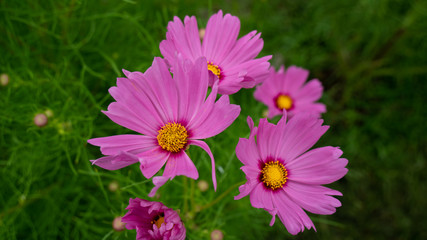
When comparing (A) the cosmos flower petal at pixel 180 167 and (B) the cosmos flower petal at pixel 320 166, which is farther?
(B) the cosmos flower petal at pixel 320 166

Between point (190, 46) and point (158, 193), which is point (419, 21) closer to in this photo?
point (190, 46)

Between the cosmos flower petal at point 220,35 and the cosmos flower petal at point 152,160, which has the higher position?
the cosmos flower petal at point 220,35

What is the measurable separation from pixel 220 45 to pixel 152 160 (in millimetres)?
428

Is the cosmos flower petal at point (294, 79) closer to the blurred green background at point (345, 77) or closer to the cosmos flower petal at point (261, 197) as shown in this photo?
the blurred green background at point (345, 77)

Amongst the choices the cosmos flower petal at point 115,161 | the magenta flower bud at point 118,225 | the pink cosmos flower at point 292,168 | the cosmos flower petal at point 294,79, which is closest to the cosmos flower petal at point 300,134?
the pink cosmos flower at point 292,168

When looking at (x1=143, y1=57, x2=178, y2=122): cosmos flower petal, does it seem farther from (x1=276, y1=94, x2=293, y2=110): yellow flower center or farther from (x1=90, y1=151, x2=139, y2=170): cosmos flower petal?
(x1=276, y1=94, x2=293, y2=110): yellow flower center

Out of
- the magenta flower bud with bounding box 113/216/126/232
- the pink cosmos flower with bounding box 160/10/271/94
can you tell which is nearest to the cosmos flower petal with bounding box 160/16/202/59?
the pink cosmos flower with bounding box 160/10/271/94

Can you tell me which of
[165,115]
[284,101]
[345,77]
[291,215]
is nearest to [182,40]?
[165,115]

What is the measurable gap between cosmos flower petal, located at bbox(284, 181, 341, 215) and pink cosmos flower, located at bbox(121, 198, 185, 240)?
0.34 m

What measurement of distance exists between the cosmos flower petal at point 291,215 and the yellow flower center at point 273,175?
35 millimetres

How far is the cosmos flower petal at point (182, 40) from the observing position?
918mm

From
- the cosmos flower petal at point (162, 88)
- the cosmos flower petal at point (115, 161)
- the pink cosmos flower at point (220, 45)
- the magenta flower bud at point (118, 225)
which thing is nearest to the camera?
the cosmos flower petal at point (115, 161)

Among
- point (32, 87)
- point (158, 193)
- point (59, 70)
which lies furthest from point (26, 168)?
point (158, 193)

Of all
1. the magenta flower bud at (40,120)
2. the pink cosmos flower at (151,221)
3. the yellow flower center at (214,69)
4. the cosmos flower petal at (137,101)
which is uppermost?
the yellow flower center at (214,69)
